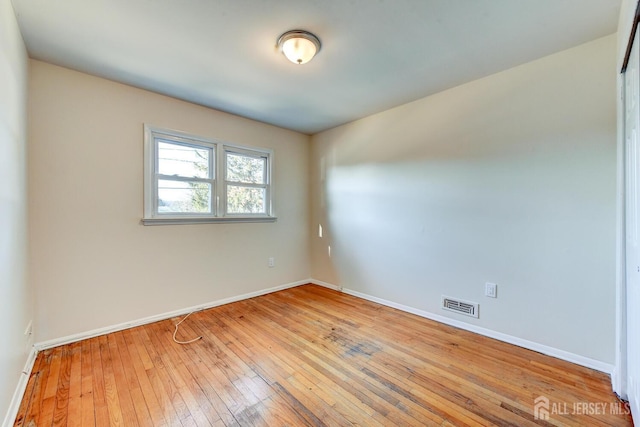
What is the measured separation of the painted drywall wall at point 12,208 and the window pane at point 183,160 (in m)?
1.00

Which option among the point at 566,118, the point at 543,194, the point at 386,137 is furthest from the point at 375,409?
the point at 386,137

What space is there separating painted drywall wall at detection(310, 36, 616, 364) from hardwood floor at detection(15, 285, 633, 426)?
1.32ft

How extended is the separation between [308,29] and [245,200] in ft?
7.42

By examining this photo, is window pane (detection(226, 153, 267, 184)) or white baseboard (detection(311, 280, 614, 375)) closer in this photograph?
white baseboard (detection(311, 280, 614, 375))

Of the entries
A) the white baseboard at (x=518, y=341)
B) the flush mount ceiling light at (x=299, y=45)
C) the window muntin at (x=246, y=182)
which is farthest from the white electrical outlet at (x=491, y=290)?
the window muntin at (x=246, y=182)

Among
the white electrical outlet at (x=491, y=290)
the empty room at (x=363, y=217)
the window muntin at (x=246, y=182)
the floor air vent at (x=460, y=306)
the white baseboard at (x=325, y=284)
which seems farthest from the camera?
the white baseboard at (x=325, y=284)

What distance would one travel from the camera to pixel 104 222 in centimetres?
243

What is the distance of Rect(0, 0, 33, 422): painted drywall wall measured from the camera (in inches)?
56.1

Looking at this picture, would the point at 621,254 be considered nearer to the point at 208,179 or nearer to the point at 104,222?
the point at 208,179

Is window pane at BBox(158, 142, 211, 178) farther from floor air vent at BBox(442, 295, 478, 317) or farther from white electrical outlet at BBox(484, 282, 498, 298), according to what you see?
white electrical outlet at BBox(484, 282, 498, 298)

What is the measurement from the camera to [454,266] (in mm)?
2619

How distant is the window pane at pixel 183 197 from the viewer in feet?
9.23

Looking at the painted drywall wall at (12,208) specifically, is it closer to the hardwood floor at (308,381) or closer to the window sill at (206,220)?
the hardwood floor at (308,381)

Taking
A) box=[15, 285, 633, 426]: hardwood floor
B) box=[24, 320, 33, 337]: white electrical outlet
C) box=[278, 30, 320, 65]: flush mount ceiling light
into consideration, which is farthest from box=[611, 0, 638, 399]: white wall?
box=[24, 320, 33, 337]: white electrical outlet
